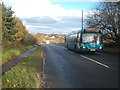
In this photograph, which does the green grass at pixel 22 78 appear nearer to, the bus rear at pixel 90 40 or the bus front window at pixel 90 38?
the bus rear at pixel 90 40

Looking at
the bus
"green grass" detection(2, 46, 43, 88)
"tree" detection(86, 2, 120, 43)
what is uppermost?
"tree" detection(86, 2, 120, 43)

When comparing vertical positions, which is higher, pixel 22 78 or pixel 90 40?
pixel 90 40

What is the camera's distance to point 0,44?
25.0 meters

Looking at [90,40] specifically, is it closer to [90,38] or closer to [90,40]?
[90,40]

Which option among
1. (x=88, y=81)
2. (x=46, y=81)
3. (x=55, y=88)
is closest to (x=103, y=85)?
(x=88, y=81)

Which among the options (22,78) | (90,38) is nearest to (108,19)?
(90,38)

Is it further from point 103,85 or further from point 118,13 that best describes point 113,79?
point 118,13

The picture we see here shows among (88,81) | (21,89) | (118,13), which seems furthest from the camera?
(118,13)

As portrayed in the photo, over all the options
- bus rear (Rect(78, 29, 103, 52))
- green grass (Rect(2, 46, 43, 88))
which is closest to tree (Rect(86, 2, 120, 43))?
bus rear (Rect(78, 29, 103, 52))

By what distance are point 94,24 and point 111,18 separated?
463cm

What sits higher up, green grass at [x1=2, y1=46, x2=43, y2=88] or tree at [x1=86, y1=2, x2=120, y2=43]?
tree at [x1=86, y1=2, x2=120, y2=43]

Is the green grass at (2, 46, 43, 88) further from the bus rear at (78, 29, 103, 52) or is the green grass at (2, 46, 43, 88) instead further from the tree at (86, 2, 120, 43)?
the tree at (86, 2, 120, 43)

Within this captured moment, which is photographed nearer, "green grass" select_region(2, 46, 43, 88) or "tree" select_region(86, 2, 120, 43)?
"green grass" select_region(2, 46, 43, 88)

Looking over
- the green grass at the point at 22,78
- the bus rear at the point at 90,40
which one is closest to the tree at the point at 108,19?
the bus rear at the point at 90,40
